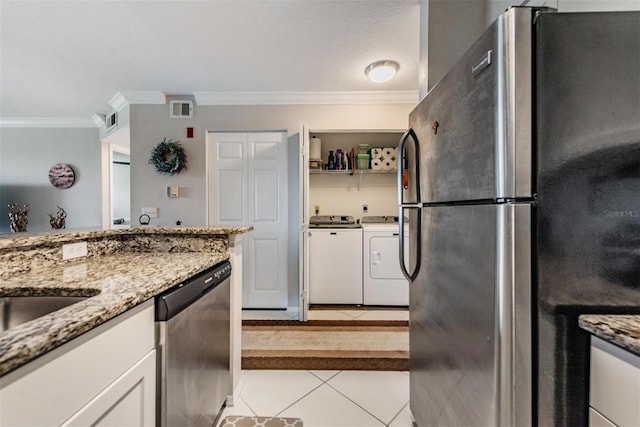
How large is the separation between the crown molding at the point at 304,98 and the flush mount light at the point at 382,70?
0.53 meters

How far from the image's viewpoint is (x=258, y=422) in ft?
5.24

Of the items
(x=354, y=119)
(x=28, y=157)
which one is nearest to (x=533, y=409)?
(x=354, y=119)

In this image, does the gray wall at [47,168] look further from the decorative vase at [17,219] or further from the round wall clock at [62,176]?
the decorative vase at [17,219]

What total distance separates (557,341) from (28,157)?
21.6 ft

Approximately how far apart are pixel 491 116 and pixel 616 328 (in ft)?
1.95

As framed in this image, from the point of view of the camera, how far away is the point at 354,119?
320 centimetres

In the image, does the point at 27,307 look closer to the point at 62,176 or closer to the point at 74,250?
the point at 74,250

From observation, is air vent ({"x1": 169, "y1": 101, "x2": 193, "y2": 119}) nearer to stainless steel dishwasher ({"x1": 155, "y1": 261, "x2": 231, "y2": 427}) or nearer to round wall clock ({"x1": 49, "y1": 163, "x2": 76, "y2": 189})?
stainless steel dishwasher ({"x1": 155, "y1": 261, "x2": 231, "y2": 427})

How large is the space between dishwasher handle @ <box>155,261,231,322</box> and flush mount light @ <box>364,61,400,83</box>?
2.15 m

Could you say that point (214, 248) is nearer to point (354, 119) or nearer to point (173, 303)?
point (173, 303)

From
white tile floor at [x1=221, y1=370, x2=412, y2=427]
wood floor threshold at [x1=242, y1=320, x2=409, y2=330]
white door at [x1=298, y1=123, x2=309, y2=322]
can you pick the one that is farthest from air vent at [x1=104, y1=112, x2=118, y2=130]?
Answer: white tile floor at [x1=221, y1=370, x2=412, y2=427]

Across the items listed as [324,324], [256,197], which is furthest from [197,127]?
[324,324]

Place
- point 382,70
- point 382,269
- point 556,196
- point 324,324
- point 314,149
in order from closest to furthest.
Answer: point 556,196
point 382,70
point 324,324
point 382,269
point 314,149

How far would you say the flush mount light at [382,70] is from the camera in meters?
2.48
